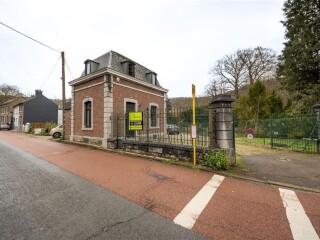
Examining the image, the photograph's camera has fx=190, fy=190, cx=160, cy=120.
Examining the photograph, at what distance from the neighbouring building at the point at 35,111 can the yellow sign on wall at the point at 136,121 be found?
3302 cm

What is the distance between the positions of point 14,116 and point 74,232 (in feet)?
151

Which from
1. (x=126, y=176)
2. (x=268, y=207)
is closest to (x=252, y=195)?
(x=268, y=207)

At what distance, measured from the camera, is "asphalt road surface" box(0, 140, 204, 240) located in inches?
107

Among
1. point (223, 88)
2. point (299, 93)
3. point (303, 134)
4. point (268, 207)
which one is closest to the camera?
point (268, 207)

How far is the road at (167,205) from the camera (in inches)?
111

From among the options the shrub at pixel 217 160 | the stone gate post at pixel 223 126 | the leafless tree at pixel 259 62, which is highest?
the leafless tree at pixel 259 62

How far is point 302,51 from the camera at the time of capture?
46.2 feet

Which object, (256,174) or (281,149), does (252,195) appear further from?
(281,149)

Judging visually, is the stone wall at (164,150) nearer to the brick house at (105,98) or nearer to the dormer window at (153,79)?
the brick house at (105,98)

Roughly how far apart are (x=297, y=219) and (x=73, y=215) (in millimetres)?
3765

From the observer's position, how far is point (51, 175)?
5719mm

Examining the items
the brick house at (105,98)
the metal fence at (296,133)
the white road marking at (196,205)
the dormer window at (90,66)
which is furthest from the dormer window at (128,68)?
the white road marking at (196,205)

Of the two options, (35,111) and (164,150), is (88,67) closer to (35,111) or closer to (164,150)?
(164,150)

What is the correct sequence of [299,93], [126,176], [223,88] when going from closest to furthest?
[126,176] → [299,93] → [223,88]
